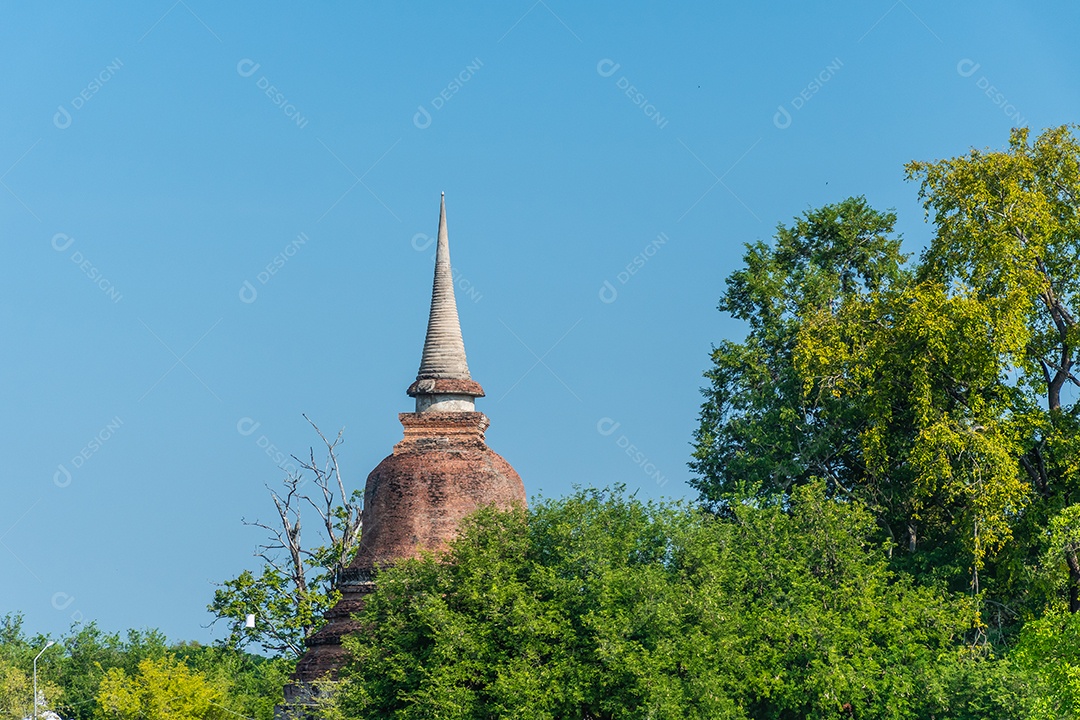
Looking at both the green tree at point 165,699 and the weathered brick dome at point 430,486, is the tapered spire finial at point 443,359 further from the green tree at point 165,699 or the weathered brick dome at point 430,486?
the green tree at point 165,699

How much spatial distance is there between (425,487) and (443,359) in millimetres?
3932

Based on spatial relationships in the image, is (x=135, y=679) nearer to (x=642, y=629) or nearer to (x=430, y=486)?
→ (x=430, y=486)

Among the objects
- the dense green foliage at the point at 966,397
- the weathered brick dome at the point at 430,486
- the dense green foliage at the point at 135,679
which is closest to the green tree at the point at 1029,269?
the dense green foliage at the point at 966,397

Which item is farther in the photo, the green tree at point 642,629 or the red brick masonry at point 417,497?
the red brick masonry at point 417,497

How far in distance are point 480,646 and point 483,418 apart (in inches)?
400

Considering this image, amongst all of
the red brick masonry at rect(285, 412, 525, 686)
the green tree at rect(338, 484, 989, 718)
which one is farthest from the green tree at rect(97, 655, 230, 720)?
the green tree at rect(338, 484, 989, 718)

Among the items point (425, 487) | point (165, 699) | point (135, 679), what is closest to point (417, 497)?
point (425, 487)

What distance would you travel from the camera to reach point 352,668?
3275 cm

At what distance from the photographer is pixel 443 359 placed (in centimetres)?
4134

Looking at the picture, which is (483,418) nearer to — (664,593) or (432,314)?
(432,314)

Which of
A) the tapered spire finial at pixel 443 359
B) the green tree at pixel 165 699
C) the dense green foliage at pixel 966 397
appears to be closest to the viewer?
the dense green foliage at pixel 966 397

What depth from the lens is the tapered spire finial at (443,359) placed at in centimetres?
4069

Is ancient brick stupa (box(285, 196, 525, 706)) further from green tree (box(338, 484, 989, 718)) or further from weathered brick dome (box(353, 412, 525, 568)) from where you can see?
green tree (box(338, 484, 989, 718))

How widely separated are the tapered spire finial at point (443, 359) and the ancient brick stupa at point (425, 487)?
0.08 feet
